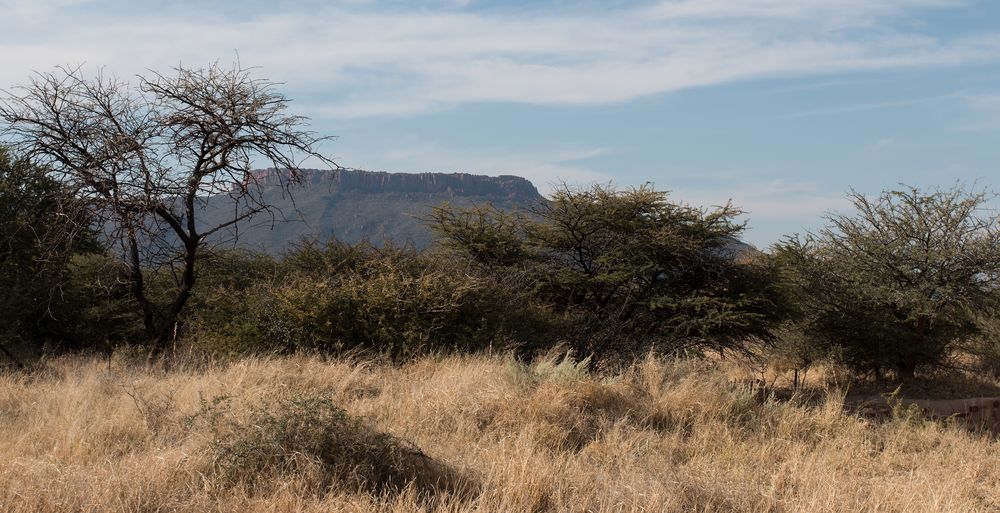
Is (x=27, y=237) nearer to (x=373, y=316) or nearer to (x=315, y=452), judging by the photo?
(x=373, y=316)

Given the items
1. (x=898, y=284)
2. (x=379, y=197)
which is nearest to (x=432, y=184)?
(x=379, y=197)

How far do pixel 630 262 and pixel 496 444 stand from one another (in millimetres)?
9486

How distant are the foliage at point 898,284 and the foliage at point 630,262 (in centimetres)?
198

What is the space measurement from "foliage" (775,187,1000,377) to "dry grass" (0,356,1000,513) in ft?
27.8

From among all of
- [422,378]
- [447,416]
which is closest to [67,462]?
[447,416]

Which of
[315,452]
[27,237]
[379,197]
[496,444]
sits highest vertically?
[379,197]

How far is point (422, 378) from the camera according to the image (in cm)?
977

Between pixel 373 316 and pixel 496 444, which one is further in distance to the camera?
pixel 373 316

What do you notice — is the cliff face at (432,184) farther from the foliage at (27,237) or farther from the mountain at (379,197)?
the foliage at (27,237)

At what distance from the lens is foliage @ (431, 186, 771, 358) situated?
15766 mm

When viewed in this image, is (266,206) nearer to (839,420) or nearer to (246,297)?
(246,297)

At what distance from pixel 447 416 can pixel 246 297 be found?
20.7 feet

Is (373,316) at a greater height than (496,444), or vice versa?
(373,316)

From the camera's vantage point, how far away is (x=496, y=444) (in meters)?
7.07
